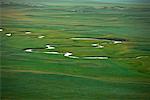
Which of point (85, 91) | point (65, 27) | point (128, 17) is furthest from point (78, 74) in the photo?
point (128, 17)

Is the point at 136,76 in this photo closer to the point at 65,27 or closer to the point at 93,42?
the point at 93,42

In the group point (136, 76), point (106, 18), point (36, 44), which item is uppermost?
point (106, 18)

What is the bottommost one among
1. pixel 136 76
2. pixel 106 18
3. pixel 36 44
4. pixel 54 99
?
pixel 54 99

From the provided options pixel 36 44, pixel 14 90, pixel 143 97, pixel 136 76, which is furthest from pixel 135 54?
pixel 14 90

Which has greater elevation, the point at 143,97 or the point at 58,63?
the point at 58,63

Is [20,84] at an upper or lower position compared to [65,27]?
lower

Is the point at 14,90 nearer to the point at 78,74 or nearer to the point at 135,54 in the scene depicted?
the point at 78,74
